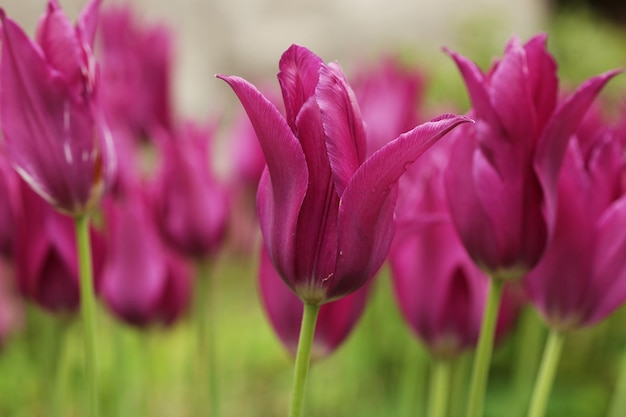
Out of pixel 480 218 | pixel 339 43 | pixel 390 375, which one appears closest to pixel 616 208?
pixel 480 218

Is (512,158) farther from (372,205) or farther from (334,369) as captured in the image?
(334,369)

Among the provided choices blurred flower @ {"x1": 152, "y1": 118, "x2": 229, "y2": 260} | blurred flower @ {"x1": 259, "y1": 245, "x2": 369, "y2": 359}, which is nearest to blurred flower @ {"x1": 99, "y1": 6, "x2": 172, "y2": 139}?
blurred flower @ {"x1": 152, "y1": 118, "x2": 229, "y2": 260}

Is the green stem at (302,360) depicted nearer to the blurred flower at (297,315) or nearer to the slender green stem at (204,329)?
the blurred flower at (297,315)

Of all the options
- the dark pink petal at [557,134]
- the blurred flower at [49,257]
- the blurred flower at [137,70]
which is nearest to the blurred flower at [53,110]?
the blurred flower at [49,257]

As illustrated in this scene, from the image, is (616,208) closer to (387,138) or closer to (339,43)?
(387,138)

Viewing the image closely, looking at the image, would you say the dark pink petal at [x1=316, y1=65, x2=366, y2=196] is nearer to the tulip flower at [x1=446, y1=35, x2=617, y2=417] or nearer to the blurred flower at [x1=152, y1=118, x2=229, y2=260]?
the tulip flower at [x1=446, y1=35, x2=617, y2=417]
